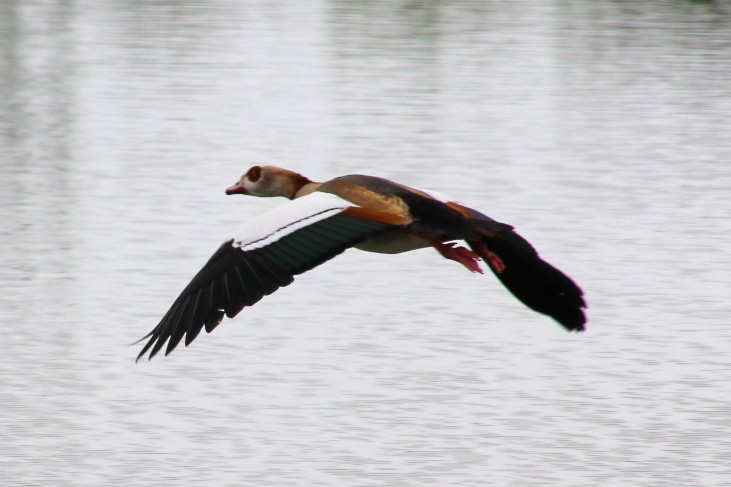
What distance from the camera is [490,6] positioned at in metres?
29.8

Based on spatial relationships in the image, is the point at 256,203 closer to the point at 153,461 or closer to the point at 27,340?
the point at 27,340

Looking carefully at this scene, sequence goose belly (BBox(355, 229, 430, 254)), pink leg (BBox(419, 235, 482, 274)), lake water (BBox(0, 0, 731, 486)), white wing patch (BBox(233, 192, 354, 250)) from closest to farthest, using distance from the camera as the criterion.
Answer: white wing patch (BBox(233, 192, 354, 250)), pink leg (BBox(419, 235, 482, 274)), goose belly (BBox(355, 229, 430, 254)), lake water (BBox(0, 0, 731, 486))

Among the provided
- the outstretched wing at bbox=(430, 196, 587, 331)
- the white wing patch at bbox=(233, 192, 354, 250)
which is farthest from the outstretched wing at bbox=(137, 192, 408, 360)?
the outstretched wing at bbox=(430, 196, 587, 331)

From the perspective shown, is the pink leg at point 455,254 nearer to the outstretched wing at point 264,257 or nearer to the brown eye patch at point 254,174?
the outstretched wing at point 264,257

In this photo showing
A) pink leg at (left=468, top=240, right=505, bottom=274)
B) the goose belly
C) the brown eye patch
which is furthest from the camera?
the brown eye patch

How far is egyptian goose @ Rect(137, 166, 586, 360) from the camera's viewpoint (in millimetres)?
7570

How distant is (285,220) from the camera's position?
788cm

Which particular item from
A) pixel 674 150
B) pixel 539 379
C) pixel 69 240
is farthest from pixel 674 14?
pixel 539 379

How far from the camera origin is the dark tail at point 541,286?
8.54 metres

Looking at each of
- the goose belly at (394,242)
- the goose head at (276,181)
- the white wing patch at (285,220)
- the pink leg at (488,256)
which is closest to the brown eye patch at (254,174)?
the goose head at (276,181)

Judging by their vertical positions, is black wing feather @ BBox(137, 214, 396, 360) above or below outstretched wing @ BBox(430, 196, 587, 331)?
above

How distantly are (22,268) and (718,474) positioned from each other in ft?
20.1

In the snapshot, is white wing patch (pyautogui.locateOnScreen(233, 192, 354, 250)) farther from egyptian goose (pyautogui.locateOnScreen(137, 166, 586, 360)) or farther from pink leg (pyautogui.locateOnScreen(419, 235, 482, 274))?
pink leg (pyautogui.locateOnScreen(419, 235, 482, 274))

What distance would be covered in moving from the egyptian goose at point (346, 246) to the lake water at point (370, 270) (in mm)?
1204
